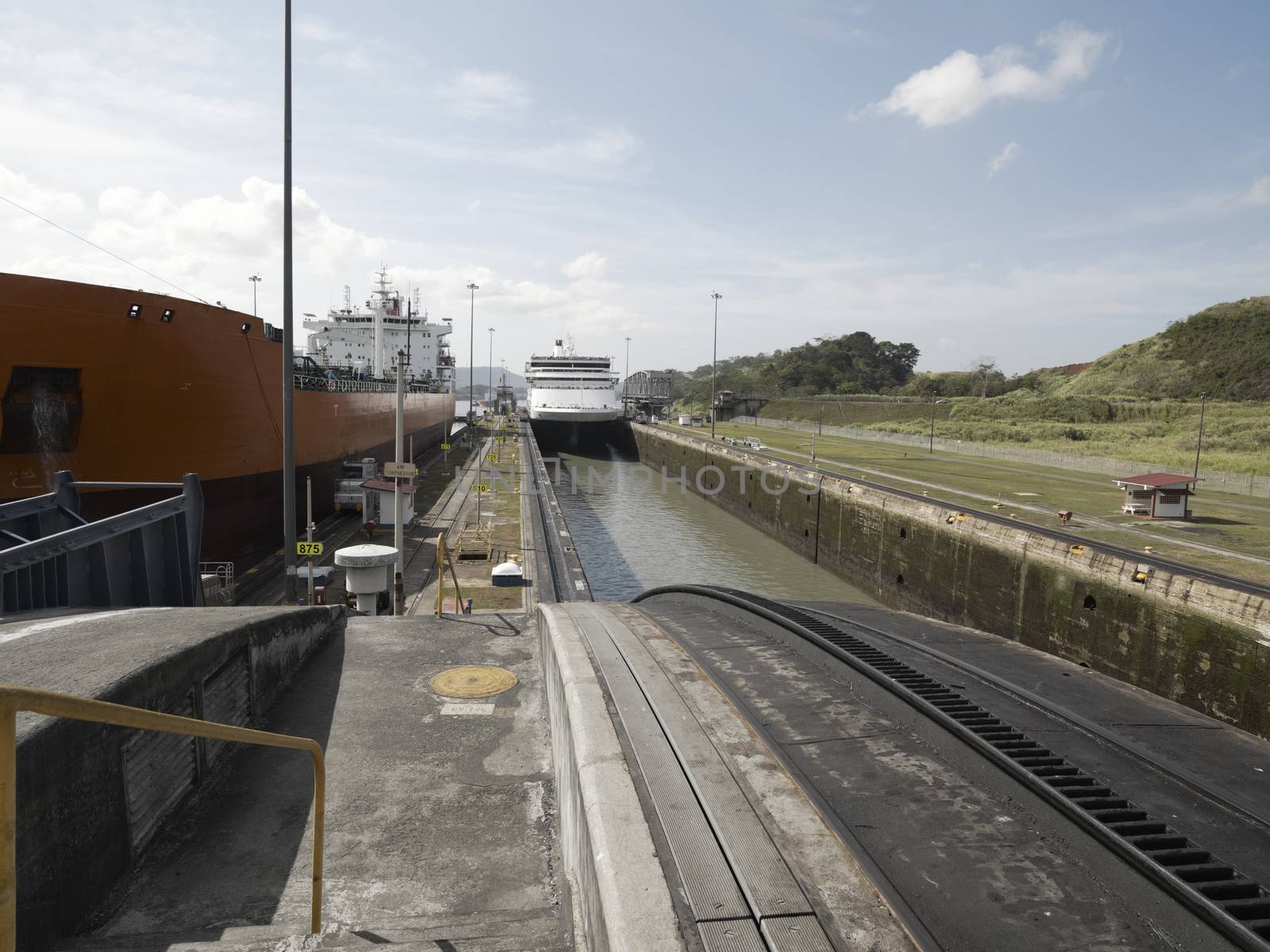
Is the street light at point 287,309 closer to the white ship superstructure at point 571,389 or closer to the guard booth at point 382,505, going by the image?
the guard booth at point 382,505

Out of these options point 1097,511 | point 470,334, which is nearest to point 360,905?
point 1097,511

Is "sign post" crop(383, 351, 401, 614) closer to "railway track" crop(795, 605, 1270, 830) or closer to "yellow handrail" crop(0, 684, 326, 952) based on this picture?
"railway track" crop(795, 605, 1270, 830)

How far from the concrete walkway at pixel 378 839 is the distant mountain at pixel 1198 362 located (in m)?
79.1

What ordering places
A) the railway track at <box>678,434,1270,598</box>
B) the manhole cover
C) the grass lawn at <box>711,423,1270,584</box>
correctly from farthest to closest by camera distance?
the grass lawn at <box>711,423,1270,584</box>
the railway track at <box>678,434,1270,598</box>
the manhole cover

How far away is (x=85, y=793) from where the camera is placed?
372 centimetres

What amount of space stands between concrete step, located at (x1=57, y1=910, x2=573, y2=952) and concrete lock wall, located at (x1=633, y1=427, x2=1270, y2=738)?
12652 mm

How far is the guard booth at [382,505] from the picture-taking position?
21.3 metres

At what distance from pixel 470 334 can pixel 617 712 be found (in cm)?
6843

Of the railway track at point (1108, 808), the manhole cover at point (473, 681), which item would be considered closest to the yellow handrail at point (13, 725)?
the manhole cover at point (473, 681)

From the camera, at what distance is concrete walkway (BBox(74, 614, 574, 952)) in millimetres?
3863

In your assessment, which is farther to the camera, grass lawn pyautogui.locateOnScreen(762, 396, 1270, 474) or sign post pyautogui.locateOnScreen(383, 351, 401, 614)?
grass lawn pyautogui.locateOnScreen(762, 396, 1270, 474)

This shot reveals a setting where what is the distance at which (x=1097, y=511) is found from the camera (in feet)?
78.0

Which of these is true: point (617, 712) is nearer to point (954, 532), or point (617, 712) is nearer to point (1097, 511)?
point (954, 532)

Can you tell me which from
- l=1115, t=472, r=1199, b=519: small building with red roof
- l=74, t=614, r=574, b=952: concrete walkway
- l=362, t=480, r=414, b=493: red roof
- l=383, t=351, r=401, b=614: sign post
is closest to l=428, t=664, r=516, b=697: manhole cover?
l=74, t=614, r=574, b=952: concrete walkway
